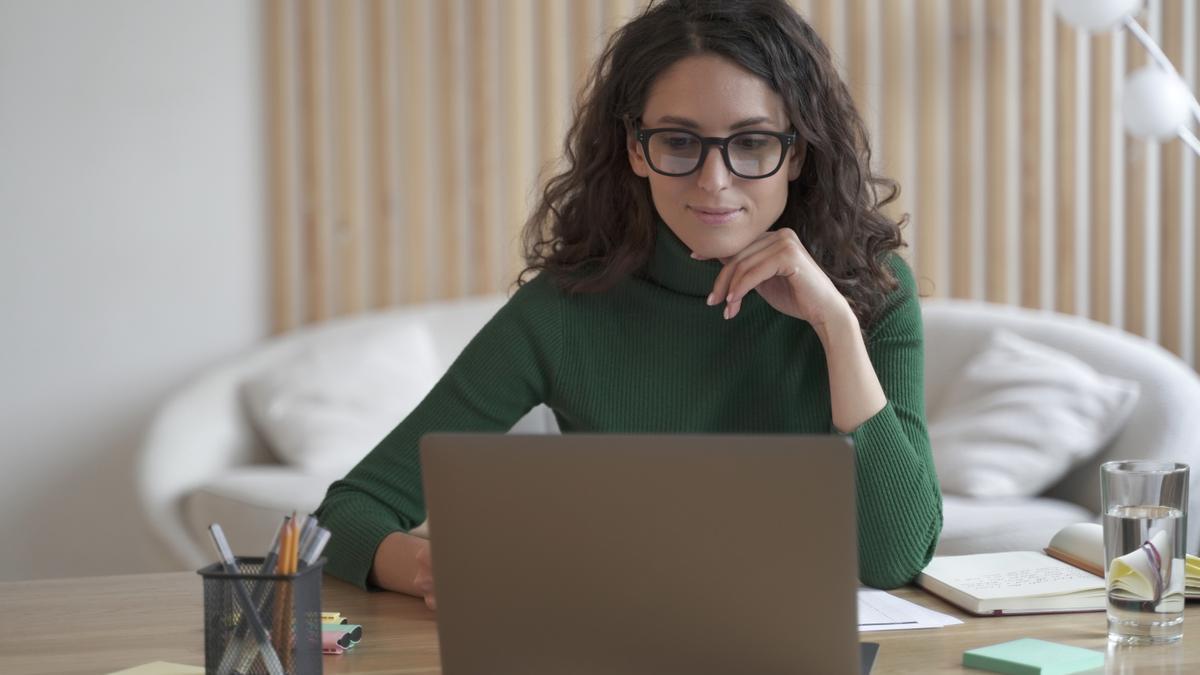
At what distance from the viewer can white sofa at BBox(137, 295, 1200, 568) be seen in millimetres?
2832

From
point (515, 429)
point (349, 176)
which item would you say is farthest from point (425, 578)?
point (349, 176)

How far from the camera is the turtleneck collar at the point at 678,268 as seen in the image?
5.85ft

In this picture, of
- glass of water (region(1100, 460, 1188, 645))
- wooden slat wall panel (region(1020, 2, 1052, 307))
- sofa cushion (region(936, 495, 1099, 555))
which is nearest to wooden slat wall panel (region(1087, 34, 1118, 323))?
wooden slat wall panel (region(1020, 2, 1052, 307))

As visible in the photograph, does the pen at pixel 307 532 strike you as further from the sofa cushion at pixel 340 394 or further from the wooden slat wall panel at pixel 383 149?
the wooden slat wall panel at pixel 383 149

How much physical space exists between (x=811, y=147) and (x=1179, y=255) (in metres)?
2.52

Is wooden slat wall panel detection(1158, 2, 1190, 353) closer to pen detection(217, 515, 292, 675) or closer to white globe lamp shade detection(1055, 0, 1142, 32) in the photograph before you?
white globe lamp shade detection(1055, 0, 1142, 32)

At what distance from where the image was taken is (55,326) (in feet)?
12.2

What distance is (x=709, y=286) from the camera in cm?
179

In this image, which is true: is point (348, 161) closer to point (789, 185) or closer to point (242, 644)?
point (789, 185)

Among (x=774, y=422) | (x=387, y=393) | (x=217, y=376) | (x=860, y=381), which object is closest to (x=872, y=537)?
(x=860, y=381)

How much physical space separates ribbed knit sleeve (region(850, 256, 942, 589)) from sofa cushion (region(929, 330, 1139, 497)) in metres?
1.35

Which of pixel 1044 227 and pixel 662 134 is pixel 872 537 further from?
pixel 1044 227

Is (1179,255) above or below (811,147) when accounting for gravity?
below

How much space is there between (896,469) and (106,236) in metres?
2.83
